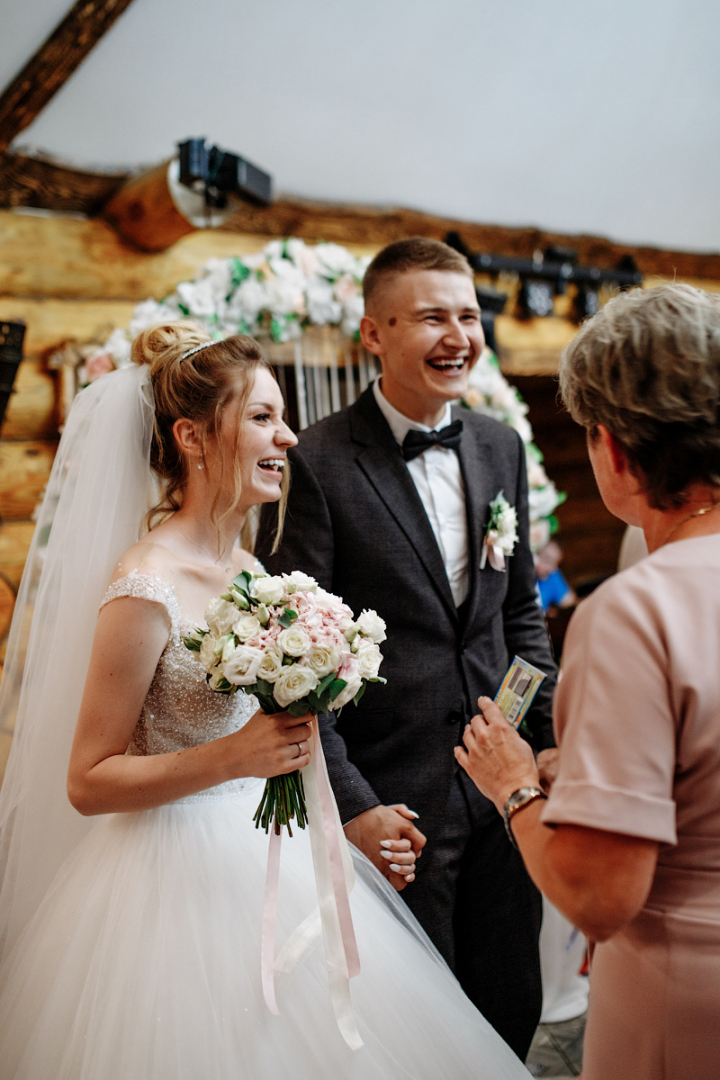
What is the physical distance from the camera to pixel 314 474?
196 centimetres

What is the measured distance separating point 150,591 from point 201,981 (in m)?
0.66

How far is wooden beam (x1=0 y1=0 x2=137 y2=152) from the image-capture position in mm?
2943

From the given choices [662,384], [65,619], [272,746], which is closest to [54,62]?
[65,619]

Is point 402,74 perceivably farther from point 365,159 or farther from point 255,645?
point 255,645

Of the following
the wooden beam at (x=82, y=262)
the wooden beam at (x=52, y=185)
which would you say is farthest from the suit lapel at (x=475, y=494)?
the wooden beam at (x=52, y=185)

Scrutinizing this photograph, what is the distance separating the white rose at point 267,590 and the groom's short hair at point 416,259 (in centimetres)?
104

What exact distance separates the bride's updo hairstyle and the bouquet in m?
0.38

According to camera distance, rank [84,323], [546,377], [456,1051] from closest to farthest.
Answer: [456,1051] < [84,323] < [546,377]

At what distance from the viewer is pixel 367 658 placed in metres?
1.40

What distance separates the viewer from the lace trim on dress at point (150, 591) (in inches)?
59.4

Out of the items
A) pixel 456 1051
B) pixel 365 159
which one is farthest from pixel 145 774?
pixel 365 159

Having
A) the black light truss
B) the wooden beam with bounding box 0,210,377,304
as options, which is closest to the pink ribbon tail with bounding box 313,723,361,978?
the wooden beam with bounding box 0,210,377,304

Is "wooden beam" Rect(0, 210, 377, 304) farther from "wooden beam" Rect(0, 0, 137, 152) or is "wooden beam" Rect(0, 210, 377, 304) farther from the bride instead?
the bride

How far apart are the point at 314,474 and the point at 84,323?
195 centimetres
